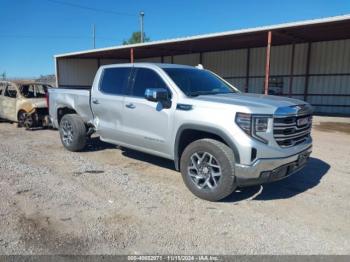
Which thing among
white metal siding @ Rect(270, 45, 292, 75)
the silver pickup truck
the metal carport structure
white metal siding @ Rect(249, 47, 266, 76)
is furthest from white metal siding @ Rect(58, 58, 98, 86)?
the silver pickup truck

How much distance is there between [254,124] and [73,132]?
449 cm

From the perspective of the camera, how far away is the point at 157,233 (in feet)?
11.5

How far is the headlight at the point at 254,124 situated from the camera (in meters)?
3.93

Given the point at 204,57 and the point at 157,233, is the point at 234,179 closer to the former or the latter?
the point at 157,233

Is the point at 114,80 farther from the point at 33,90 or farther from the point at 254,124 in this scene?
the point at 33,90

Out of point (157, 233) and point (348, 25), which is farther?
point (348, 25)

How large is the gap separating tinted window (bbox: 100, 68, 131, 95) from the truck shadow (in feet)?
9.29

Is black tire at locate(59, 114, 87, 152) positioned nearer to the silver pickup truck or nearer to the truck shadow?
the silver pickup truck

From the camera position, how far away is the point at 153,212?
13.3 ft

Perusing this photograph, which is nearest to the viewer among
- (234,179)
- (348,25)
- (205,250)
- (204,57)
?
(205,250)

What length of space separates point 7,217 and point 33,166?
2389 millimetres

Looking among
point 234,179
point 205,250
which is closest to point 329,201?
point 234,179

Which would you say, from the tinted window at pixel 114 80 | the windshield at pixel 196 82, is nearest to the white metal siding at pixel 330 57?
the windshield at pixel 196 82

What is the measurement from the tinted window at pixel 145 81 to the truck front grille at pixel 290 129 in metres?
1.98
